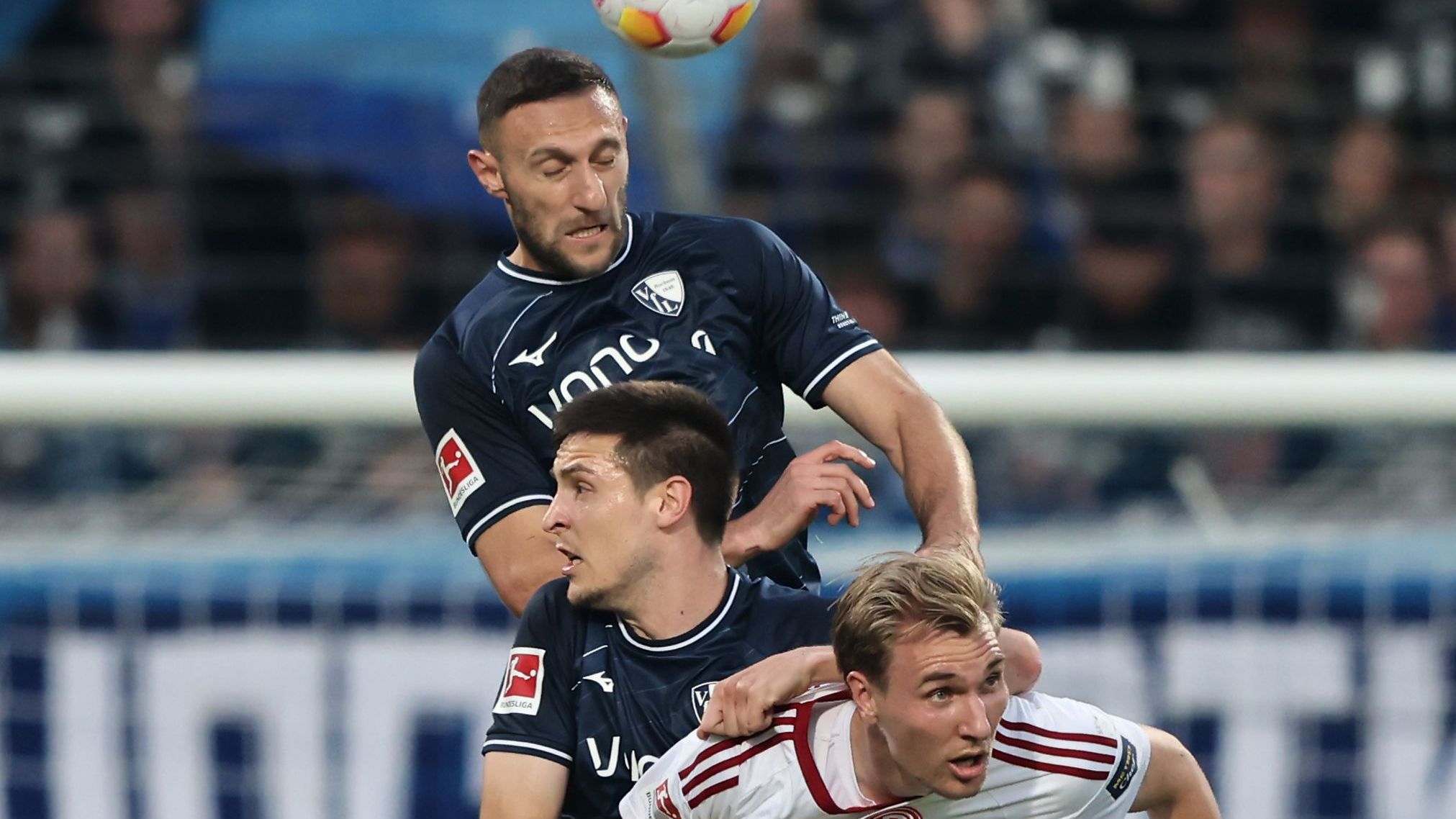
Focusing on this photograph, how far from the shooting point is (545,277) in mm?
3680

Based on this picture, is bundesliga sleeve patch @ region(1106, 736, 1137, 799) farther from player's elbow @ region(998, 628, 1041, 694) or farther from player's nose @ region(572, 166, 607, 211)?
player's nose @ region(572, 166, 607, 211)

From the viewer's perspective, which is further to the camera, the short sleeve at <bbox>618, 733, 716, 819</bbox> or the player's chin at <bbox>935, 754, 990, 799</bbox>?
the short sleeve at <bbox>618, 733, 716, 819</bbox>

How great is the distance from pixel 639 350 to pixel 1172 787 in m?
1.20

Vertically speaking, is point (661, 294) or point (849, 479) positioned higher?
point (661, 294)

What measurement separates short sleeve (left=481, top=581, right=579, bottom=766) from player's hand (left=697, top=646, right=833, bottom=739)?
0.28m

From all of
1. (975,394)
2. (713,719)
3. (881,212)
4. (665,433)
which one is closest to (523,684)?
(713,719)

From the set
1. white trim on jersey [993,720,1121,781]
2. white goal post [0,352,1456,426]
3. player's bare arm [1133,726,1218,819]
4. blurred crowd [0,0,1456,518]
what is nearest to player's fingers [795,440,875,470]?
white trim on jersey [993,720,1121,781]

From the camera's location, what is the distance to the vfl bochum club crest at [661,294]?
3.67 metres

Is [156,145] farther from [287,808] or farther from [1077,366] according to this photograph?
[1077,366]

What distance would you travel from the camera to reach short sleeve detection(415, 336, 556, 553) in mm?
3738

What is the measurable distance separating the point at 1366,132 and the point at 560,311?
3936 millimetres

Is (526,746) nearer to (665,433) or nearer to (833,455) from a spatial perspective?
(665,433)

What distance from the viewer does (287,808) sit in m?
4.94

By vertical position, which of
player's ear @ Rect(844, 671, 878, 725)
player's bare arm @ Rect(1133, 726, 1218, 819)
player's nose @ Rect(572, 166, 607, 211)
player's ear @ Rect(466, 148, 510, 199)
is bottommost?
player's bare arm @ Rect(1133, 726, 1218, 819)
